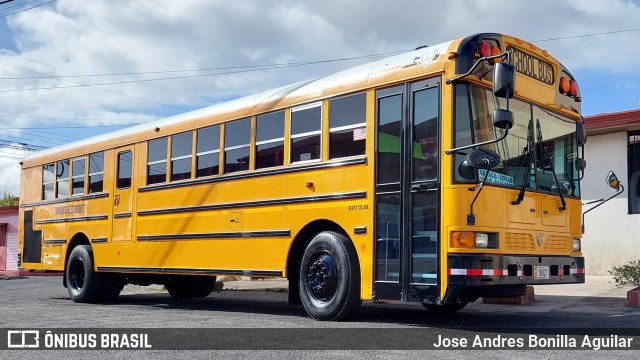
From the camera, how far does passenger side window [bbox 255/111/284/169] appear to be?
29.0 feet

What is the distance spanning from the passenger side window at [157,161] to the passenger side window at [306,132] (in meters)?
2.81

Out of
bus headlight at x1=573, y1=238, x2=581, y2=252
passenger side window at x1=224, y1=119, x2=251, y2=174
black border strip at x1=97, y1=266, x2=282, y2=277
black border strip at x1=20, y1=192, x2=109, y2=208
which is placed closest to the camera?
bus headlight at x1=573, y1=238, x2=581, y2=252

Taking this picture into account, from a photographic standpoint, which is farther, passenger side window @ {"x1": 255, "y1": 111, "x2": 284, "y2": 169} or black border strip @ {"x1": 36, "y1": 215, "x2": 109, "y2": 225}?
black border strip @ {"x1": 36, "y1": 215, "x2": 109, "y2": 225}

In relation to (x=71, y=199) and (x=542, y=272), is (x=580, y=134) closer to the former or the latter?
(x=542, y=272)

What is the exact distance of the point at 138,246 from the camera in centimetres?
1102

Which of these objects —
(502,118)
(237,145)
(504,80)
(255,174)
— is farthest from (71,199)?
(504,80)

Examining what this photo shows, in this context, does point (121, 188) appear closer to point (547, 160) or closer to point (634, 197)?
point (547, 160)

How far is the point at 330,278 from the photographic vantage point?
7.94 metres

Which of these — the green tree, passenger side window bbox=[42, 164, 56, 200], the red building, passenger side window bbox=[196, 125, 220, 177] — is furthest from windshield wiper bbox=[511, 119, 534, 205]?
the green tree

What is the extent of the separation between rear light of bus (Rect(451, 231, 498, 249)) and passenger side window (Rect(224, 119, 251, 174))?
3.33 m

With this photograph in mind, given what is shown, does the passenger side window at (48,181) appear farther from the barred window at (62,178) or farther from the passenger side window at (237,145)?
the passenger side window at (237,145)

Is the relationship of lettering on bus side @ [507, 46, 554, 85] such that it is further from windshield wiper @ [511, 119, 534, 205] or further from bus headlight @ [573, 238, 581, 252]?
bus headlight @ [573, 238, 581, 252]

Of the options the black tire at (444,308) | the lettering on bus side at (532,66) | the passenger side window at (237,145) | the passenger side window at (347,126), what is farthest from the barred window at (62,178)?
the lettering on bus side at (532,66)

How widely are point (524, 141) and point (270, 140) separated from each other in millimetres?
3021
